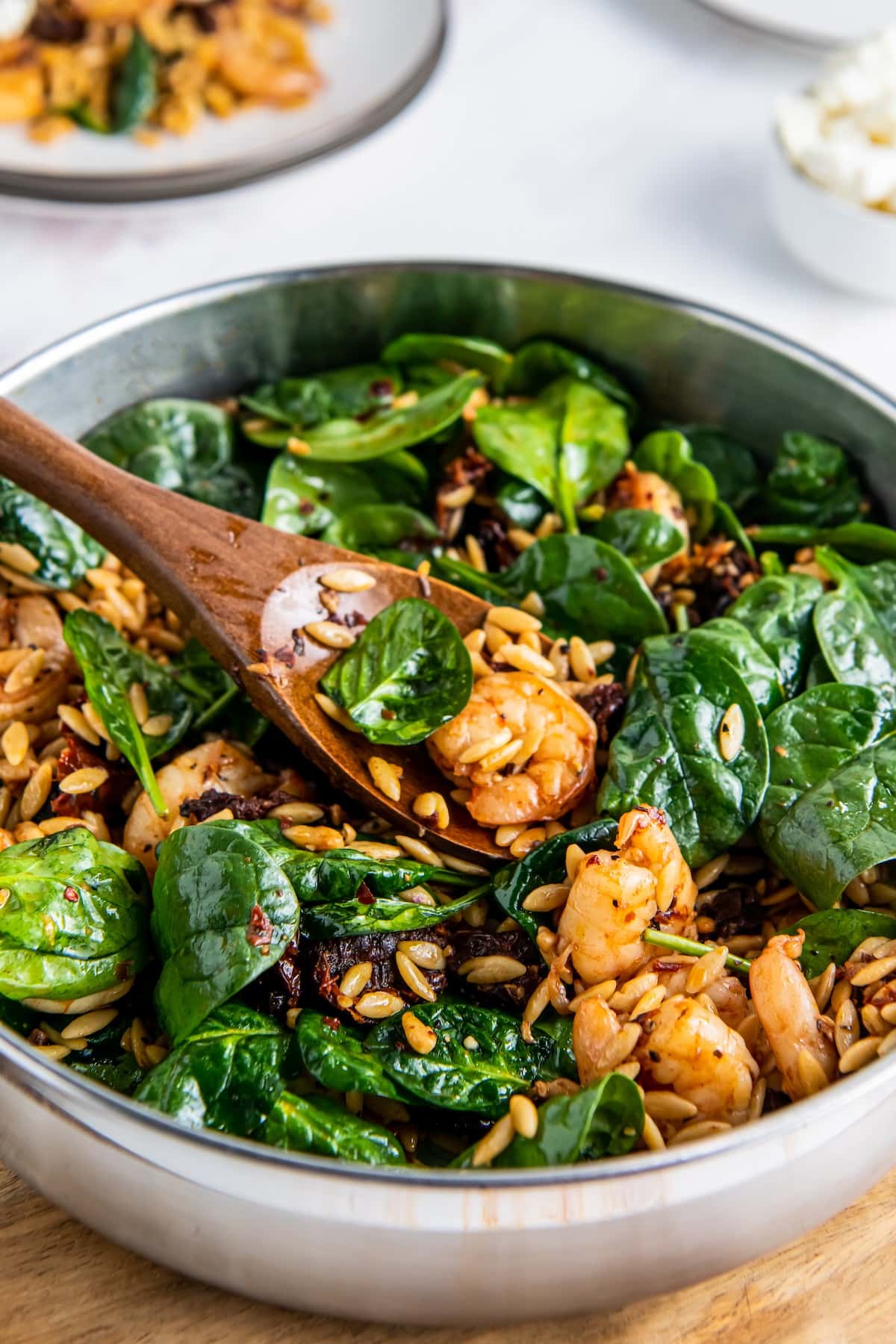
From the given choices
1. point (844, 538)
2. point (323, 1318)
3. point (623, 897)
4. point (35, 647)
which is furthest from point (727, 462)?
point (323, 1318)

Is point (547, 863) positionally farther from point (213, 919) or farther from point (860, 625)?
point (860, 625)

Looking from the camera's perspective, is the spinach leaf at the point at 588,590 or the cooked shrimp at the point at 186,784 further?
the spinach leaf at the point at 588,590

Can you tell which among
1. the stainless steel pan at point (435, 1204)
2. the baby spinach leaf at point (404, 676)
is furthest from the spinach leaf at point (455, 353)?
the stainless steel pan at point (435, 1204)

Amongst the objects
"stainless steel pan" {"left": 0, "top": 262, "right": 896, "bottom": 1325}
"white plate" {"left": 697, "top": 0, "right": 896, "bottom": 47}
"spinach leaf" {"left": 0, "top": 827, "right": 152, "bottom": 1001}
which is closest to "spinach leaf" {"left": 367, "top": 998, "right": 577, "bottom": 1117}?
"stainless steel pan" {"left": 0, "top": 262, "right": 896, "bottom": 1325}

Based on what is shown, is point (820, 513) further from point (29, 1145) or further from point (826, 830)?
point (29, 1145)

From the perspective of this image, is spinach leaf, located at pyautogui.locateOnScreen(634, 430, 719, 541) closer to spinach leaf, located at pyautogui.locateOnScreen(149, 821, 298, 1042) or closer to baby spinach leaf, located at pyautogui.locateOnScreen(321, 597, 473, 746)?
baby spinach leaf, located at pyautogui.locateOnScreen(321, 597, 473, 746)

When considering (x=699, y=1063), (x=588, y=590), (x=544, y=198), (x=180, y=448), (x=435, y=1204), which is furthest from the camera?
(x=544, y=198)

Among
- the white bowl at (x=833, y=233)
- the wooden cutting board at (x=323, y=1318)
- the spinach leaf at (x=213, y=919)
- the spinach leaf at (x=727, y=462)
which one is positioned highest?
the white bowl at (x=833, y=233)

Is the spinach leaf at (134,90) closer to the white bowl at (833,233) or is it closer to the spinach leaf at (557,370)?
the spinach leaf at (557,370)
